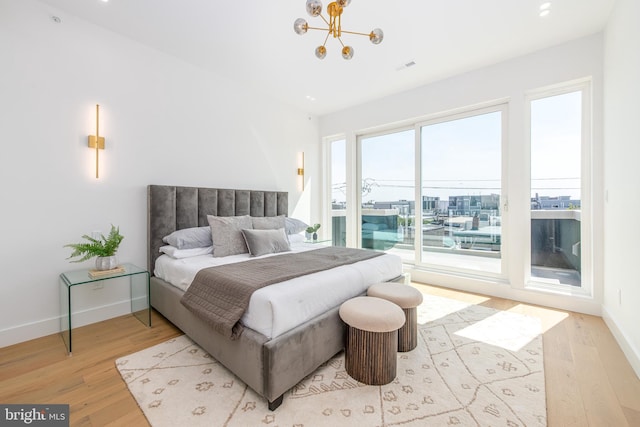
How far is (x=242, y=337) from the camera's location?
1.66 meters

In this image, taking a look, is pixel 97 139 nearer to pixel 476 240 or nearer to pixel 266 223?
pixel 266 223

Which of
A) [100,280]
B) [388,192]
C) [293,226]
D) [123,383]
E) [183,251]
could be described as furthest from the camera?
[388,192]

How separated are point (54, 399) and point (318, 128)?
4.84 metres

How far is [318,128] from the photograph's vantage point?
529 cm

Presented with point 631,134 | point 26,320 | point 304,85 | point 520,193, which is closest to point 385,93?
point 304,85

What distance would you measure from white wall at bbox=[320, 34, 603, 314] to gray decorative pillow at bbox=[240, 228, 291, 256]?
2.17 metres

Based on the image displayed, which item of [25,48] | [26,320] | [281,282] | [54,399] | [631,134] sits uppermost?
[25,48]

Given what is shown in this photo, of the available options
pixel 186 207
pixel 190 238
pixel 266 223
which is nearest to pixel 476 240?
pixel 266 223

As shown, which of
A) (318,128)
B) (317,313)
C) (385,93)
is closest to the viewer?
(317,313)

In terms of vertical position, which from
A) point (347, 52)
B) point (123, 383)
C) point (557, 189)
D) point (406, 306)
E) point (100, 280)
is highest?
point (347, 52)

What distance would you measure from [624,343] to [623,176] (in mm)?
1312

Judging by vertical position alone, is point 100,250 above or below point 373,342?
above

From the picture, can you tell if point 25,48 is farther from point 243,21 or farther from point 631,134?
point 631,134

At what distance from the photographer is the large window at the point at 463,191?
141 inches
